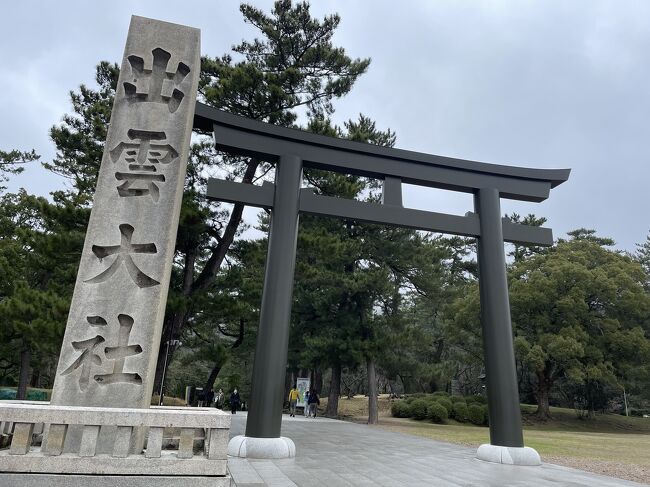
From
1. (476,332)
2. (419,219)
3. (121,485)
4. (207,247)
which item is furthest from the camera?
(476,332)

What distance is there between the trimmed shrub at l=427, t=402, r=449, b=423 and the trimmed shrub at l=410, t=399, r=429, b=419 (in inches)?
16.6

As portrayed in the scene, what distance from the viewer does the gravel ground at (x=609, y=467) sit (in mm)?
7633

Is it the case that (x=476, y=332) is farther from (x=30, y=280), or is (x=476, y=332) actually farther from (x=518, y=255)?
(x=30, y=280)

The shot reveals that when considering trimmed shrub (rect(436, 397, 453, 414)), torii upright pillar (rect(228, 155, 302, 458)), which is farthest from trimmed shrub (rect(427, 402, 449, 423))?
torii upright pillar (rect(228, 155, 302, 458))

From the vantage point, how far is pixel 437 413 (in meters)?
22.3

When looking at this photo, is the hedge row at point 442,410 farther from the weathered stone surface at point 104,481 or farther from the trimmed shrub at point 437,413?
the weathered stone surface at point 104,481

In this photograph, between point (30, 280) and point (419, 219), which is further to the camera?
point (30, 280)

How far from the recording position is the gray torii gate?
7285 millimetres

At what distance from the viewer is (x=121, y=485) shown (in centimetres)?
349

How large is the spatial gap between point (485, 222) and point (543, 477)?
4775 mm

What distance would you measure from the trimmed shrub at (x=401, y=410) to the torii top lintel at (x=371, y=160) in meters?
17.1

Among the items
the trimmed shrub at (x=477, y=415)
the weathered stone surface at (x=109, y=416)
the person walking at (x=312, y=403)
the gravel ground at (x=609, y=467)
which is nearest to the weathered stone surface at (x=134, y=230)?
the weathered stone surface at (x=109, y=416)

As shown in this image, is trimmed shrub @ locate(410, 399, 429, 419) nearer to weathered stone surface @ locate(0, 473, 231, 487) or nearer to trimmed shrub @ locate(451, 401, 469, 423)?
trimmed shrub @ locate(451, 401, 469, 423)

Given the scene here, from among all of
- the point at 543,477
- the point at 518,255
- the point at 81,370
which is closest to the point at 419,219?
the point at 543,477
